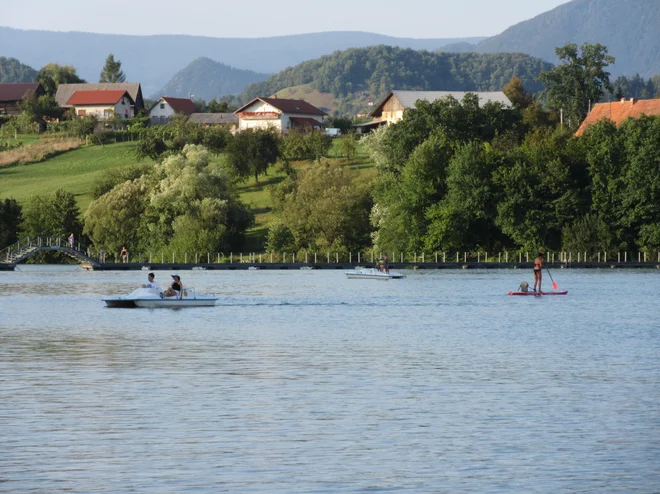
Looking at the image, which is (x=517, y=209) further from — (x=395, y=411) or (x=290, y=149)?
(x=395, y=411)

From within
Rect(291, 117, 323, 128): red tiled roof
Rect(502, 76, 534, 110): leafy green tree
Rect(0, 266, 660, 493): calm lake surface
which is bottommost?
Rect(0, 266, 660, 493): calm lake surface

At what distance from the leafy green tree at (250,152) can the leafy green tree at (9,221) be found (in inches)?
1094

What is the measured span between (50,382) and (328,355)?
29.9ft

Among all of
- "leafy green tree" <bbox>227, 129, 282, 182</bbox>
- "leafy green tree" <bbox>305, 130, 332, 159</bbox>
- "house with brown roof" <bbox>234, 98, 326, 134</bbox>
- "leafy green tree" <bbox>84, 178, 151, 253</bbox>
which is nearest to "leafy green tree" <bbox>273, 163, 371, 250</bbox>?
"leafy green tree" <bbox>84, 178, 151, 253</bbox>

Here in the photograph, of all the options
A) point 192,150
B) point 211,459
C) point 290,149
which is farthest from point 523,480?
point 290,149

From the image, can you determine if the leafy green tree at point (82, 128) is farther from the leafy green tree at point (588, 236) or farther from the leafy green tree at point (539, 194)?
the leafy green tree at point (588, 236)

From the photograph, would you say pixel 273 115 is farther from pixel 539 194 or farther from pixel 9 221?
pixel 539 194

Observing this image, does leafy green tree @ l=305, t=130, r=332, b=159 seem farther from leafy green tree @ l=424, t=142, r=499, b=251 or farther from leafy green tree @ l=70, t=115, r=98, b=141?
leafy green tree @ l=424, t=142, r=499, b=251

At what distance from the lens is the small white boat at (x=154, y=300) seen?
175ft

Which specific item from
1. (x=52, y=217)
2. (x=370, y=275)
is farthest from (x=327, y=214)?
(x=52, y=217)

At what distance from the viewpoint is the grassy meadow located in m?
130

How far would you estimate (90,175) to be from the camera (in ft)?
489

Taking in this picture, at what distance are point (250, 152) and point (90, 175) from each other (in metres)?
23.2

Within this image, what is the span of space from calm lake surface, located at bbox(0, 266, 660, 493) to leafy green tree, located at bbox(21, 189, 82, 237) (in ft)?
229
